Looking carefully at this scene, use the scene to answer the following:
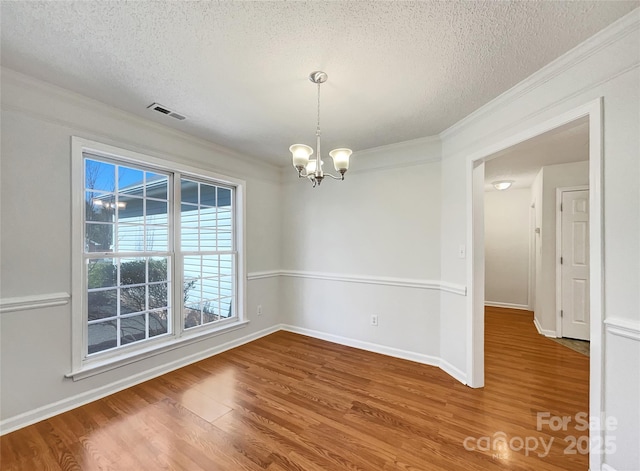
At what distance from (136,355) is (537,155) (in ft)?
17.0

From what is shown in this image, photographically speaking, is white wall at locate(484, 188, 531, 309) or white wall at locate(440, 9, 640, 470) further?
white wall at locate(484, 188, 531, 309)

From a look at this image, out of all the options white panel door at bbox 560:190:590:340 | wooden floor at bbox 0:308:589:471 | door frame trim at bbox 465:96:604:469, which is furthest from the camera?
white panel door at bbox 560:190:590:340

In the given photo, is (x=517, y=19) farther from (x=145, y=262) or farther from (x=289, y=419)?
(x=145, y=262)

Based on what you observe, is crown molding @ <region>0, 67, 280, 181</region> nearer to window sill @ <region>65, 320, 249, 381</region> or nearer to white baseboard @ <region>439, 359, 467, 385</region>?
window sill @ <region>65, 320, 249, 381</region>

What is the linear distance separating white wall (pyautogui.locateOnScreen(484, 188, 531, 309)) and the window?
5317 mm

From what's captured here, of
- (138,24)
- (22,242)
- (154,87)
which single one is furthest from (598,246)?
(22,242)

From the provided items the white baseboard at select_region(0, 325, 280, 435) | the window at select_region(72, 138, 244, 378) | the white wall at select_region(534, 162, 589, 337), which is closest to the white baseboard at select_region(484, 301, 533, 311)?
the white wall at select_region(534, 162, 589, 337)

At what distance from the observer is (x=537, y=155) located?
3414 mm

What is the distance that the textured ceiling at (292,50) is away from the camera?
53.6 inches

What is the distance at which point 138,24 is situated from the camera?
145cm

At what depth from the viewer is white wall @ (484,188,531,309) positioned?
213 inches

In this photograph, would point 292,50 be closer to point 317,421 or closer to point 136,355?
point 317,421

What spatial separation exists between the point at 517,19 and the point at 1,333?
150 inches

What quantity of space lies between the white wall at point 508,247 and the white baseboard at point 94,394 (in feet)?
18.1
